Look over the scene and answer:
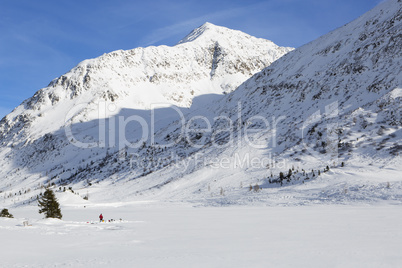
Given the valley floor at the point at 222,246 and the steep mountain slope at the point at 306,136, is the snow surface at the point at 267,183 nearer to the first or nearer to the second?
the valley floor at the point at 222,246

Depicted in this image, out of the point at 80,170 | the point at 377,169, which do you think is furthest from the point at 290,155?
the point at 80,170

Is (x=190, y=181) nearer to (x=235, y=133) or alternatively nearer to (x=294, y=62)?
(x=235, y=133)

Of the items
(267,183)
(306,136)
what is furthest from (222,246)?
(306,136)

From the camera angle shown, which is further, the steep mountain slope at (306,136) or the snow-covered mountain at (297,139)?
the snow-covered mountain at (297,139)

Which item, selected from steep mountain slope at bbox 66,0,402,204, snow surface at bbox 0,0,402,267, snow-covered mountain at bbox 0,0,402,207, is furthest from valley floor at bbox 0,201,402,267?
steep mountain slope at bbox 66,0,402,204

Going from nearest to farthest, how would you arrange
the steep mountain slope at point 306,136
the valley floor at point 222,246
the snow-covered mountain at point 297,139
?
the valley floor at point 222,246 → the steep mountain slope at point 306,136 → the snow-covered mountain at point 297,139

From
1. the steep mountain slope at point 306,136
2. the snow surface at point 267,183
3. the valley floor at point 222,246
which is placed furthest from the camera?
the steep mountain slope at point 306,136

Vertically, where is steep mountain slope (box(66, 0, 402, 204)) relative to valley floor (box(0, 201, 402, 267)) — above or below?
above

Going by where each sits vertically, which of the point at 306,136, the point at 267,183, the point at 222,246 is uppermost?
the point at 306,136

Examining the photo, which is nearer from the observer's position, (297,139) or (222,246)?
(222,246)

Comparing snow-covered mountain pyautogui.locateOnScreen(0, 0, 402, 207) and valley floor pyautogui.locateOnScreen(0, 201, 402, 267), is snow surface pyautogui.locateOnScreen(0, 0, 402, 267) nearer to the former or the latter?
valley floor pyautogui.locateOnScreen(0, 201, 402, 267)

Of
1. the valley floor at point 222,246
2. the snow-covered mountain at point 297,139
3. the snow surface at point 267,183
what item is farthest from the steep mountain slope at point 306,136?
the valley floor at point 222,246

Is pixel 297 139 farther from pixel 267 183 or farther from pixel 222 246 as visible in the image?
pixel 222 246

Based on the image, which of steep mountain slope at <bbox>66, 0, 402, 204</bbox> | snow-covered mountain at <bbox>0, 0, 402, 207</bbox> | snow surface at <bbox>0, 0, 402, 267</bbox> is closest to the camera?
snow surface at <bbox>0, 0, 402, 267</bbox>
